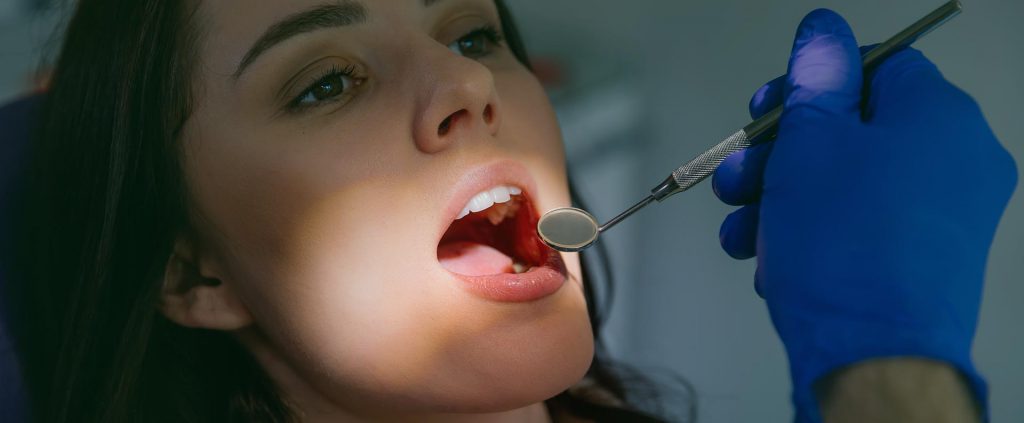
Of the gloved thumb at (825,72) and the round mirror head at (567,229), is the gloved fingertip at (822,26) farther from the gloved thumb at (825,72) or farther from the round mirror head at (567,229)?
the round mirror head at (567,229)

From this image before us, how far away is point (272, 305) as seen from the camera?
981mm

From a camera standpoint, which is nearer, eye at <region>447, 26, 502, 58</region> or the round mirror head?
the round mirror head

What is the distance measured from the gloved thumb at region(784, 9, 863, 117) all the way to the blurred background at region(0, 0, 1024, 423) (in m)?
0.72

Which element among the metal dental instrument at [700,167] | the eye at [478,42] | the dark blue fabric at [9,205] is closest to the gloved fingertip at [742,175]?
the metal dental instrument at [700,167]

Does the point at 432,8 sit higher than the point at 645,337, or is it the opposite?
the point at 432,8

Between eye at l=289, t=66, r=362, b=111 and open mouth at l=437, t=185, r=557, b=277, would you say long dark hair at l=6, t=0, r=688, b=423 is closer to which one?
eye at l=289, t=66, r=362, b=111

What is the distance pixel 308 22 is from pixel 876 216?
0.59 meters

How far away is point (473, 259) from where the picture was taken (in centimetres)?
113

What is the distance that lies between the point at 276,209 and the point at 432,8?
286mm

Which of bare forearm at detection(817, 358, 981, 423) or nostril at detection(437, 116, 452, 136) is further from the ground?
nostril at detection(437, 116, 452, 136)

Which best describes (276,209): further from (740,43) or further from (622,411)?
(740,43)

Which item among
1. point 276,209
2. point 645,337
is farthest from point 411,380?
point 645,337

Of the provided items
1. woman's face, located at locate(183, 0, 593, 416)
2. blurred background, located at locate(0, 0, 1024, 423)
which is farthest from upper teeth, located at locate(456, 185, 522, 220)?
blurred background, located at locate(0, 0, 1024, 423)

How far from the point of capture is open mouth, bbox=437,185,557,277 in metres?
1.07
